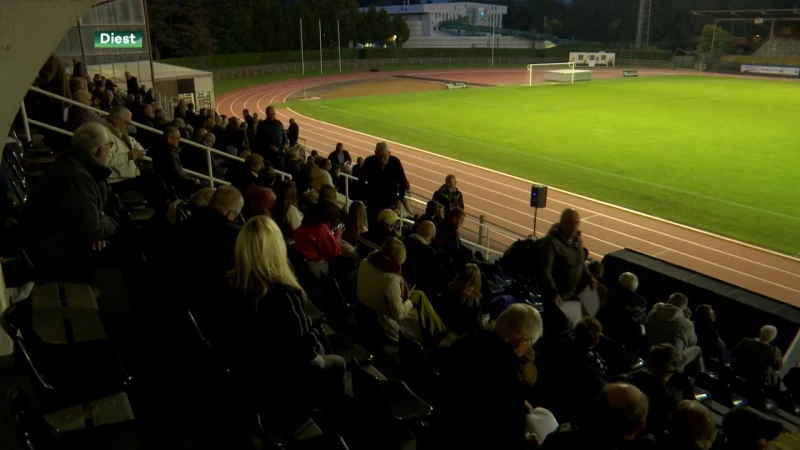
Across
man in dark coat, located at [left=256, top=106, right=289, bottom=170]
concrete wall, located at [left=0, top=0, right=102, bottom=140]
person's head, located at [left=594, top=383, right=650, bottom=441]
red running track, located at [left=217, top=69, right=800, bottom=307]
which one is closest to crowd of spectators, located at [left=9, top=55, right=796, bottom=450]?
person's head, located at [left=594, top=383, right=650, bottom=441]

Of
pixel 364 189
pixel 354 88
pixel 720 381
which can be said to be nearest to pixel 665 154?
A: pixel 364 189

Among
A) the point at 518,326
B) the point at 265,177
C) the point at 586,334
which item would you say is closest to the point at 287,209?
the point at 265,177

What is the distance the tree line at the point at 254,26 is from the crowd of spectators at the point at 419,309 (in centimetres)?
5498

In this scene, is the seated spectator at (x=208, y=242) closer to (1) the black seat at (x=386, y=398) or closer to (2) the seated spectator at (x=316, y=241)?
(1) the black seat at (x=386, y=398)

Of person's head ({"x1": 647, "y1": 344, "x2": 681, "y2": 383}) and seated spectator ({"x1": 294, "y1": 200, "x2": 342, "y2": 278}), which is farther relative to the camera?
seated spectator ({"x1": 294, "y1": 200, "x2": 342, "y2": 278})

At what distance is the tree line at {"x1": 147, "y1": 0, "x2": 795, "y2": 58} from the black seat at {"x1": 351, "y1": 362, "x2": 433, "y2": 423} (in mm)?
58925

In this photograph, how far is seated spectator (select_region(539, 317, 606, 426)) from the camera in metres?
4.19

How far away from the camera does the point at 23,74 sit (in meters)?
3.67

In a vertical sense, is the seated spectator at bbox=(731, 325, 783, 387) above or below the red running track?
above

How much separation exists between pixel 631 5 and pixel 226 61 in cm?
8486

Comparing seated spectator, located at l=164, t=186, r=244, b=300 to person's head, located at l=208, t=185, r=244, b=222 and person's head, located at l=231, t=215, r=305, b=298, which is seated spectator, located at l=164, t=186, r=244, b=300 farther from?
person's head, located at l=231, t=215, r=305, b=298

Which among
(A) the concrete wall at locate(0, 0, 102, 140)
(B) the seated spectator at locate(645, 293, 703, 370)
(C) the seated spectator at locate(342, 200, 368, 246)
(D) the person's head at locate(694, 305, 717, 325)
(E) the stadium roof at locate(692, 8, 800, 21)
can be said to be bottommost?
(D) the person's head at locate(694, 305, 717, 325)

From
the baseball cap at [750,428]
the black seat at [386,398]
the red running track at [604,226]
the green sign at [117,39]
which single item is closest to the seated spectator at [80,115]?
the black seat at [386,398]

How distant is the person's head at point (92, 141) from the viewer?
4.79 m
